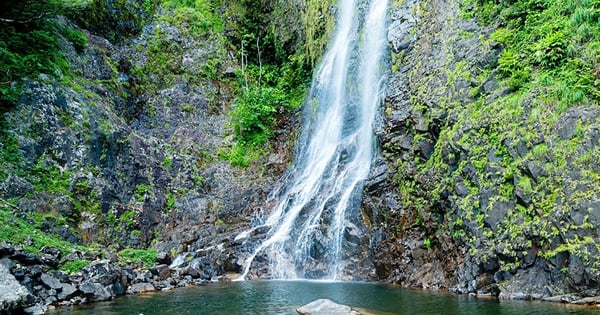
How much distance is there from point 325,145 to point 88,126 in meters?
10.9

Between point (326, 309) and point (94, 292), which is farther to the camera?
point (94, 292)

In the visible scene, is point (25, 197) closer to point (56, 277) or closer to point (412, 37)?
point (56, 277)

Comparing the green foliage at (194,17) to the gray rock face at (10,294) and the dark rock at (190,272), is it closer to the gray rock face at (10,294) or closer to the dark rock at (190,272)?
the dark rock at (190,272)

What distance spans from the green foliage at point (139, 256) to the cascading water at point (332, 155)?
3593 millimetres

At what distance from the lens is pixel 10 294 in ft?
30.8

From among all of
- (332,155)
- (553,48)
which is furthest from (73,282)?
(553,48)

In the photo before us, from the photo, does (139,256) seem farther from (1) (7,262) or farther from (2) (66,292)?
(1) (7,262)

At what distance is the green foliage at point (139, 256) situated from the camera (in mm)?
17234

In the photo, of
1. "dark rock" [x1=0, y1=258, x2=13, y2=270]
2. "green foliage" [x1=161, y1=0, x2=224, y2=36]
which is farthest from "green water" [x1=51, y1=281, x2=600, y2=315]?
"green foliage" [x1=161, y1=0, x2=224, y2=36]

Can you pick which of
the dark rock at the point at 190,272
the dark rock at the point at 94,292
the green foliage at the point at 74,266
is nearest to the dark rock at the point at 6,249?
the green foliage at the point at 74,266

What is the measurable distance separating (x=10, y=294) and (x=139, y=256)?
8194mm

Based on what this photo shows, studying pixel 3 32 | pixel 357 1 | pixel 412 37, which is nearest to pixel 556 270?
pixel 412 37

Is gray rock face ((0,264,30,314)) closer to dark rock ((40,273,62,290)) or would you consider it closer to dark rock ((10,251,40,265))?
dark rock ((40,273,62,290))

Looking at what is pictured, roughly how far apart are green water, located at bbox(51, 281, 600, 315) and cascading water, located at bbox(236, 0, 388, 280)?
8.93 ft
